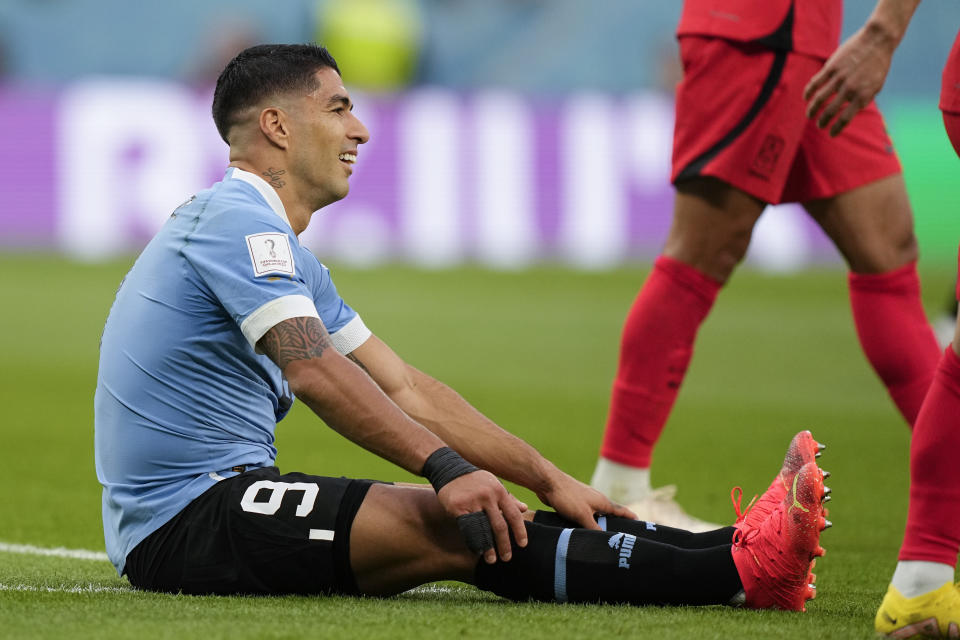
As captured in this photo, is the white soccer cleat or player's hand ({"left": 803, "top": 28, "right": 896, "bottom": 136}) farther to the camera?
the white soccer cleat

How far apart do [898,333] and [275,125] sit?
2008mm

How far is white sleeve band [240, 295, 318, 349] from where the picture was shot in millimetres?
3035

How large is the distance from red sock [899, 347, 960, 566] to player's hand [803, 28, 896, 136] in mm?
814

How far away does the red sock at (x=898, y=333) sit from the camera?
4367 mm

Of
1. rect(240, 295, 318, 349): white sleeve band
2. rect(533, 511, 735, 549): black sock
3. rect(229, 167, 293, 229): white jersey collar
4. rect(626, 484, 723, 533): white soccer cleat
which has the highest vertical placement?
rect(229, 167, 293, 229): white jersey collar

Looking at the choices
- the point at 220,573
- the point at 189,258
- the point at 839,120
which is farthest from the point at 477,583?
the point at 839,120

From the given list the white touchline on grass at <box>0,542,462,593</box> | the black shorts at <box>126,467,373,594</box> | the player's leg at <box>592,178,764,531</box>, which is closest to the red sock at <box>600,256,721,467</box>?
the player's leg at <box>592,178,764,531</box>

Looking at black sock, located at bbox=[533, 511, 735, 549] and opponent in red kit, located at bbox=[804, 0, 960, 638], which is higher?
opponent in red kit, located at bbox=[804, 0, 960, 638]

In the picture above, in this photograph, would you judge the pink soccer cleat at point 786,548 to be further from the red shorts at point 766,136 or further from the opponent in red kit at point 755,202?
the red shorts at point 766,136

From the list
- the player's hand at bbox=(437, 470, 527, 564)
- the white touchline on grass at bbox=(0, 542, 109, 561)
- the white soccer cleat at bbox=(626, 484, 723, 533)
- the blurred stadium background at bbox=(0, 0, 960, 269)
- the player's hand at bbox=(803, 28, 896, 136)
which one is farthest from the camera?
the blurred stadium background at bbox=(0, 0, 960, 269)

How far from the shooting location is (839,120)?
11.6ft

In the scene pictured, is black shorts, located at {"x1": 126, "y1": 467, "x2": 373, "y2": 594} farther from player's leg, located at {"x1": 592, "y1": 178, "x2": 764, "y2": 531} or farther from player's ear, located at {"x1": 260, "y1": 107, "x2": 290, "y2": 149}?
player's leg, located at {"x1": 592, "y1": 178, "x2": 764, "y2": 531}

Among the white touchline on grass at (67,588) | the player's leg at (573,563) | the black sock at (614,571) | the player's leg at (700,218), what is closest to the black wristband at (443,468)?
the player's leg at (573,563)

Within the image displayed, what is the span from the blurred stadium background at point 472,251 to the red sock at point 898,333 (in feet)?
1.47
